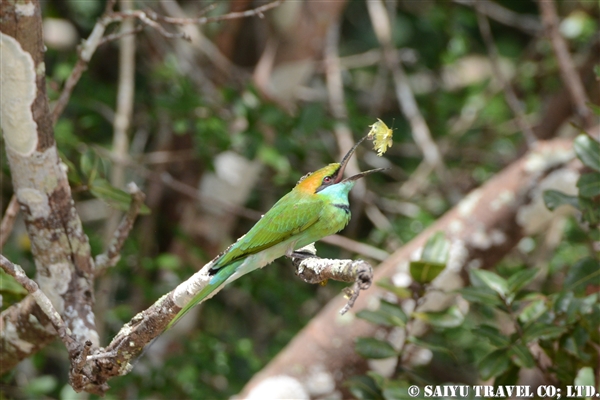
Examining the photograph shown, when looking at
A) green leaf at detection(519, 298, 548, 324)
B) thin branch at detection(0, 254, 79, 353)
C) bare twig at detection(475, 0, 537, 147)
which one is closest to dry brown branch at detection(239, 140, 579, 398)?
bare twig at detection(475, 0, 537, 147)

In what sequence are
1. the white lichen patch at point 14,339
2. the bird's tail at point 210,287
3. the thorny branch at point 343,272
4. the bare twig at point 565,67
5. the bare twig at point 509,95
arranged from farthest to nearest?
1. the bare twig at point 565,67
2. the bare twig at point 509,95
3. the white lichen patch at point 14,339
4. the bird's tail at point 210,287
5. the thorny branch at point 343,272

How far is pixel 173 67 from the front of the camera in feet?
13.0

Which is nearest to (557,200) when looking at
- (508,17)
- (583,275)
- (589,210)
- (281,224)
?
(589,210)

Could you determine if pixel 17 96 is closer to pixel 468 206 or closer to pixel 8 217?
pixel 8 217

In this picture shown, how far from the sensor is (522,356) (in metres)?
2.19

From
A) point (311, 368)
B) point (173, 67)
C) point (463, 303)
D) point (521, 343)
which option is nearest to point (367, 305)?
point (311, 368)

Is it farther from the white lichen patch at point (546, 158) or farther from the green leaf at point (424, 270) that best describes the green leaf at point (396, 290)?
the white lichen patch at point (546, 158)

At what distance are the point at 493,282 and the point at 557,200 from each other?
38cm

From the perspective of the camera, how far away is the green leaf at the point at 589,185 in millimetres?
2293

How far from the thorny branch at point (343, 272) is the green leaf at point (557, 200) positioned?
1.10m

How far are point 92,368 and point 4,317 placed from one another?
528mm

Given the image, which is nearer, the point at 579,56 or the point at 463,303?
the point at 463,303

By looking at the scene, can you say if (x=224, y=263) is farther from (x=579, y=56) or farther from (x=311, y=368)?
(x=579, y=56)

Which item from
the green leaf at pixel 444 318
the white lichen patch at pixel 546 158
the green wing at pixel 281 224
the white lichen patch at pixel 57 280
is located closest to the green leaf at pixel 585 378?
the green leaf at pixel 444 318
